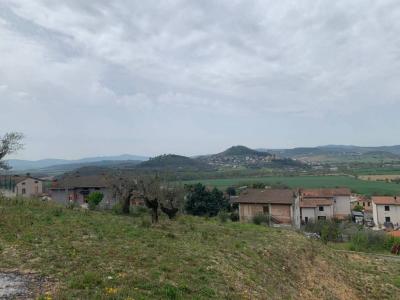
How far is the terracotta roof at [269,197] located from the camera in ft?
146

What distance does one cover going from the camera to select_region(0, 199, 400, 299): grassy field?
27.2 feet

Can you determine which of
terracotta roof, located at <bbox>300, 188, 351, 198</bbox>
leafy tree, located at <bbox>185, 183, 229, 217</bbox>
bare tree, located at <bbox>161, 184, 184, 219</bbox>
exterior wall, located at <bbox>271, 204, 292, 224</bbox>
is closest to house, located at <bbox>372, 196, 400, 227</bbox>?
terracotta roof, located at <bbox>300, 188, 351, 198</bbox>

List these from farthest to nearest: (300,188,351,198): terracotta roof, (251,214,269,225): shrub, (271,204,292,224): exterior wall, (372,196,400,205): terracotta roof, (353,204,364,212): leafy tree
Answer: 1. (353,204,364,212): leafy tree
2. (300,188,351,198): terracotta roof
3. (372,196,400,205): terracotta roof
4. (271,204,292,224): exterior wall
5. (251,214,269,225): shrub

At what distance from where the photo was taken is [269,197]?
152 ft

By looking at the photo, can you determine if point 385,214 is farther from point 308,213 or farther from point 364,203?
point 364,203

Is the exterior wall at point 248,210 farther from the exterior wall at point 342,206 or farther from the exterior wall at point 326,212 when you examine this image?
the exterior wall at point 342,206

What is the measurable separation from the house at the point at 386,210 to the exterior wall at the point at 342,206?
22.7 ft

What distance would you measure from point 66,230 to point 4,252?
3462mm

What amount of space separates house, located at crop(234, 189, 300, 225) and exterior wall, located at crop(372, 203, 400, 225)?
2235 centimetres

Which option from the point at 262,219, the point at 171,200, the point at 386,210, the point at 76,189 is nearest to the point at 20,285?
the point at 171,200

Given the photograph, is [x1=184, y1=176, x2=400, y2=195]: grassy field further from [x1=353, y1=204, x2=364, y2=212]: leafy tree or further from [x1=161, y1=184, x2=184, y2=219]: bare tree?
[x1=161, y1=184, x2=184, y2=219]: bare tree

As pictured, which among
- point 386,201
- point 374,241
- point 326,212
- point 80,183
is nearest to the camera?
point 374,241

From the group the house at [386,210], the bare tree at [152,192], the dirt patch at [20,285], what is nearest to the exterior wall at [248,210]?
the bare tree at [152,192]

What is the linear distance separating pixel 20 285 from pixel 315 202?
56700 millimetres
